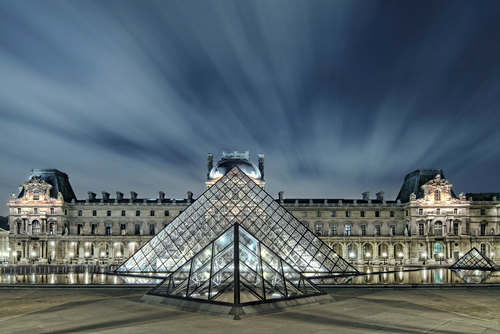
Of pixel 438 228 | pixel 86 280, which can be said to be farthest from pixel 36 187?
pixel 438 228

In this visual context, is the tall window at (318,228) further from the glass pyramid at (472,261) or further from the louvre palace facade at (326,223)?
the glass pyramid at (472,261)

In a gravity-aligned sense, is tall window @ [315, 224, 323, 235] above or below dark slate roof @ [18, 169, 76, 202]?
below

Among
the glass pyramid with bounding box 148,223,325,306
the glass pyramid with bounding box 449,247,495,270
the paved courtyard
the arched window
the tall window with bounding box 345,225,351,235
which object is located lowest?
the glass pyramid with bounding box 449,247,495,270

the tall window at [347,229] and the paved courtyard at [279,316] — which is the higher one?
the tall window at [347,229]

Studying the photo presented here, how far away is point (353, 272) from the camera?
2709 cm

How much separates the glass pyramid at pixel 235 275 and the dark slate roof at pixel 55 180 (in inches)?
2026

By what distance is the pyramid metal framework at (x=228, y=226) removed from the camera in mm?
25688

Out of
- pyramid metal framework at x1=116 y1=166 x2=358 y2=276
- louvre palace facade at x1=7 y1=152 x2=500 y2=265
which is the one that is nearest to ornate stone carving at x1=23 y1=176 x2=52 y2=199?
louvre palace facade at x1=7 y1=152 x2=500 y2=265

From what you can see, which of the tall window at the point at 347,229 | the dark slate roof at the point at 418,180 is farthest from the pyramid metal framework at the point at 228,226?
the dark slate roof at the point at 418,180

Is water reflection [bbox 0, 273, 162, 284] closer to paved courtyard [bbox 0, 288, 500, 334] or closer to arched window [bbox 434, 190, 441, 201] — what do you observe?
paved courtyard [bbox 0, 288, 500, 334]

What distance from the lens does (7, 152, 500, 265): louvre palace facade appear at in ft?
190

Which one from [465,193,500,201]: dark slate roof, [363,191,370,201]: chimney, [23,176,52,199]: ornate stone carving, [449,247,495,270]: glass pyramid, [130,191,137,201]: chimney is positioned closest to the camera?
[449,247,495,270]: glass pyramid

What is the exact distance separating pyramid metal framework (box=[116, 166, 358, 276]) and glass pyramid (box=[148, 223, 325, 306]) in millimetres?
8212

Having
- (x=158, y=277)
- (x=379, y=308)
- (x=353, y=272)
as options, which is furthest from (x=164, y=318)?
(x=353, y=272)
